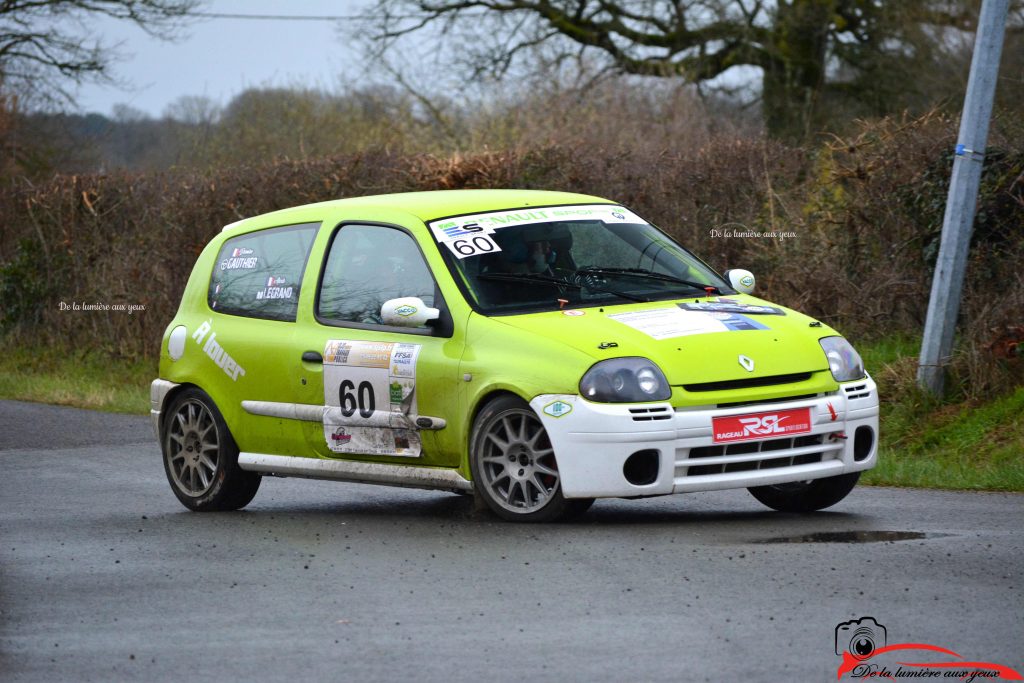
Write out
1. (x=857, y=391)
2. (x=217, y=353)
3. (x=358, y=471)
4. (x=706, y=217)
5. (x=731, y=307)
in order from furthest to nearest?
1. (x=706, y=217)
2. (x=217, y=353)
3. (x=358, y=471)
4. (x=731, y=307)
5. (x=857, y=391)

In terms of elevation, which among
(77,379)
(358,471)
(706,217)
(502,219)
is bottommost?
(77,379)

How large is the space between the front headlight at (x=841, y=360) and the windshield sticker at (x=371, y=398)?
2.07 metres

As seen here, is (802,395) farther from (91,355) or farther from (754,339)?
(91,355)

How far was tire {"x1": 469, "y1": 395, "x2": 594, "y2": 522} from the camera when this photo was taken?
26.9 feet

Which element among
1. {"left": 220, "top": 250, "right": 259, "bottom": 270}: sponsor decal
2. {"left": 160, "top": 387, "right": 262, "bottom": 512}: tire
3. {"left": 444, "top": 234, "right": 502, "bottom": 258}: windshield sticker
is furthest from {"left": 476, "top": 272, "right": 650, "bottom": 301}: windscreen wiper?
{"left": 160, "top": 387, "right": 262, "bottom": 512}: tire

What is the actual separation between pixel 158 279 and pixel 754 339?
14682mm

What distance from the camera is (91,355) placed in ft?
74.0

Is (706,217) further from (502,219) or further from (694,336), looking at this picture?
(694,336)

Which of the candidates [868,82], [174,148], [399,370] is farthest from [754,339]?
[174,148]

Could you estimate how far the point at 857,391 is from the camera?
27.9 feet

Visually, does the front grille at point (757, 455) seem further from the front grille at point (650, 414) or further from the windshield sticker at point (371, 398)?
the windshield sticker at point (371, 398)

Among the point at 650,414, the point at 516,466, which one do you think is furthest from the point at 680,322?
the point at 516,466

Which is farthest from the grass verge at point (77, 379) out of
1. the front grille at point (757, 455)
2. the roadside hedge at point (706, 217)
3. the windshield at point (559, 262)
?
the front grille at point (757, 455)

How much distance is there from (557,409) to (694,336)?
777mm
